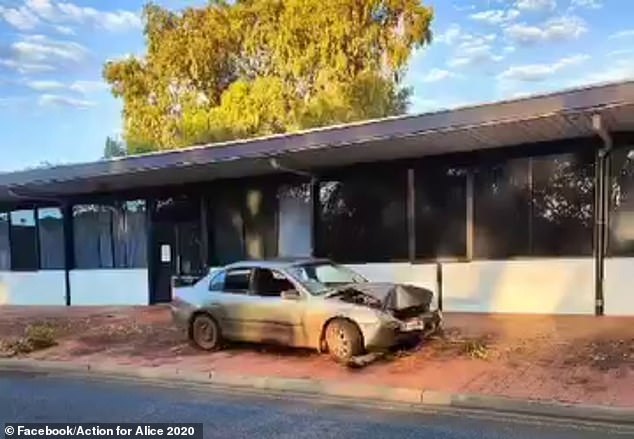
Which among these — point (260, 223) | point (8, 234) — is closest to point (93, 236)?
point (8, 234)

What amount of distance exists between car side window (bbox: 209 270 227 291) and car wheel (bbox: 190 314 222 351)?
19.5 inches

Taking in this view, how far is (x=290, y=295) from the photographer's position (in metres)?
11.0

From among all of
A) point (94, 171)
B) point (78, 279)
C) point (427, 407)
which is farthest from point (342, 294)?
point (78, 279)

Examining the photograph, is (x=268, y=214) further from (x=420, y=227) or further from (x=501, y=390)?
(x=501, y=390)

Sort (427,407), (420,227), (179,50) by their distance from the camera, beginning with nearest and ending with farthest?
1. (427,407)
2. (420,227)
3. (179,50)

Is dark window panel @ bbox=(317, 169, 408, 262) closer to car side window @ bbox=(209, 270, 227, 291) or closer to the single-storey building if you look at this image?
the single-storey building

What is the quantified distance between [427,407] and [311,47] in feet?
69.2

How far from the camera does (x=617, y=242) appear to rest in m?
13.5

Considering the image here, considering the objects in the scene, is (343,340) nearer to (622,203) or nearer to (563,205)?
(563,205)

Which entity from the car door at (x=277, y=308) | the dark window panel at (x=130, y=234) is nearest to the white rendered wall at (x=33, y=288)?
the dark window panel at (x=130, y=234)

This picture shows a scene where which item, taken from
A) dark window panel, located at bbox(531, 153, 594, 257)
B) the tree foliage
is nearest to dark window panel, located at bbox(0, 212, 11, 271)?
the tree foliage

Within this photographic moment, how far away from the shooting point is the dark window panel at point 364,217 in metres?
16.1

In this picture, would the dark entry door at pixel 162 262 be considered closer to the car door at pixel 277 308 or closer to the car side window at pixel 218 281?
the car side window at pixel 218 281

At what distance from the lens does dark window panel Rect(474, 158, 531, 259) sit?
47.7 feet
